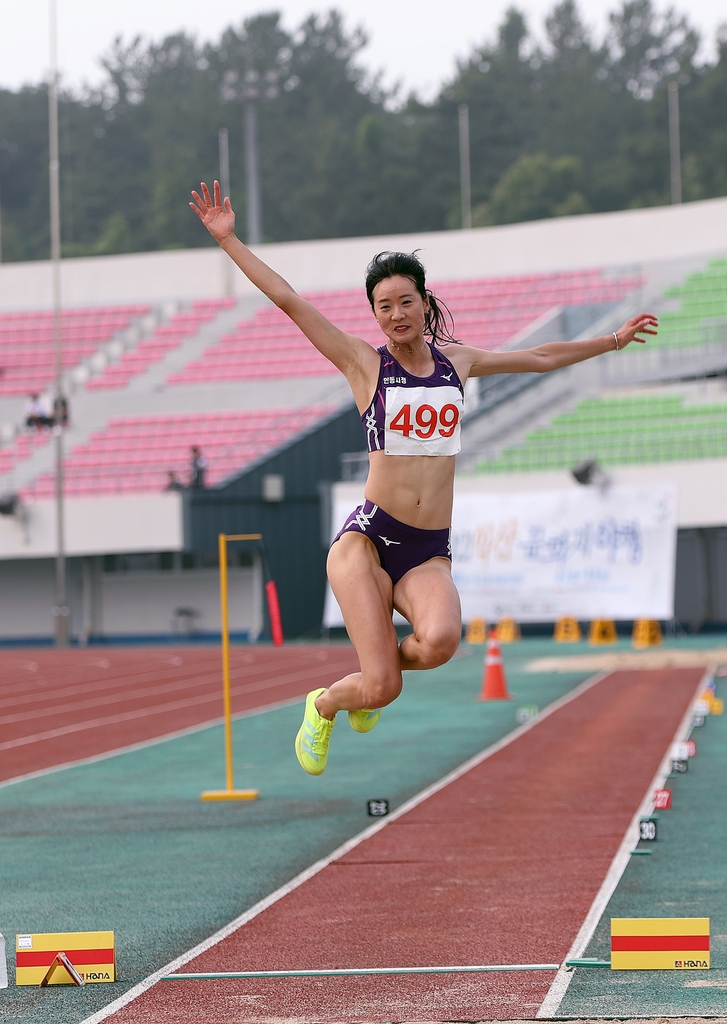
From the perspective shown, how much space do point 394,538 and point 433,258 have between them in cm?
3198

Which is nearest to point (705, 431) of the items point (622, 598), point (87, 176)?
point (622, 598)

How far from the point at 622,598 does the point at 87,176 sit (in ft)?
170

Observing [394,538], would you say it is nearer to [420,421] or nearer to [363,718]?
[420,421]

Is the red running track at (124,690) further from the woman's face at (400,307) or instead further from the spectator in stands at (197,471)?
the woman's face at (400,307)

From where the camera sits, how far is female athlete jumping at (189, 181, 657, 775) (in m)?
5.19

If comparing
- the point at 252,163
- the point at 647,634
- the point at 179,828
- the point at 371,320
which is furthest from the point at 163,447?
the point at 179,828

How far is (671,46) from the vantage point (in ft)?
234

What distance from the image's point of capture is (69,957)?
16.9ft

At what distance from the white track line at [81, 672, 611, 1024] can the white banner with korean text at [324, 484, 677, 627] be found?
10737 mm

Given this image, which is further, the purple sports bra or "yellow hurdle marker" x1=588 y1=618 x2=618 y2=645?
"yellow hurdle marker" x1=588 y1=618 x2=618 y2=645

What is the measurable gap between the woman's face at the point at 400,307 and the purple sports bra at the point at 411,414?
0.46 feet

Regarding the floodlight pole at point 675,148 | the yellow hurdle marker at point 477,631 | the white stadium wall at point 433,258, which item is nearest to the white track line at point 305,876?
the yellow hurdle marker at point 477,631

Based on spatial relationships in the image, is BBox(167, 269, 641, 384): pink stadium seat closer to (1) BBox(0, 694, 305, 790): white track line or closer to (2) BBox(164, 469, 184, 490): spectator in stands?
(2) BBox(164, 469, 184, 490): spectator in stands

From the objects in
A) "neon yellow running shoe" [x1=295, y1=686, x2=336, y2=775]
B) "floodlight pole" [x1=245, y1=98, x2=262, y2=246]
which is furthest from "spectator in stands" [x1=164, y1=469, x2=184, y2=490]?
"neon yellow running shoe" [x1=295, y1=686, x2=336, y2=775]
